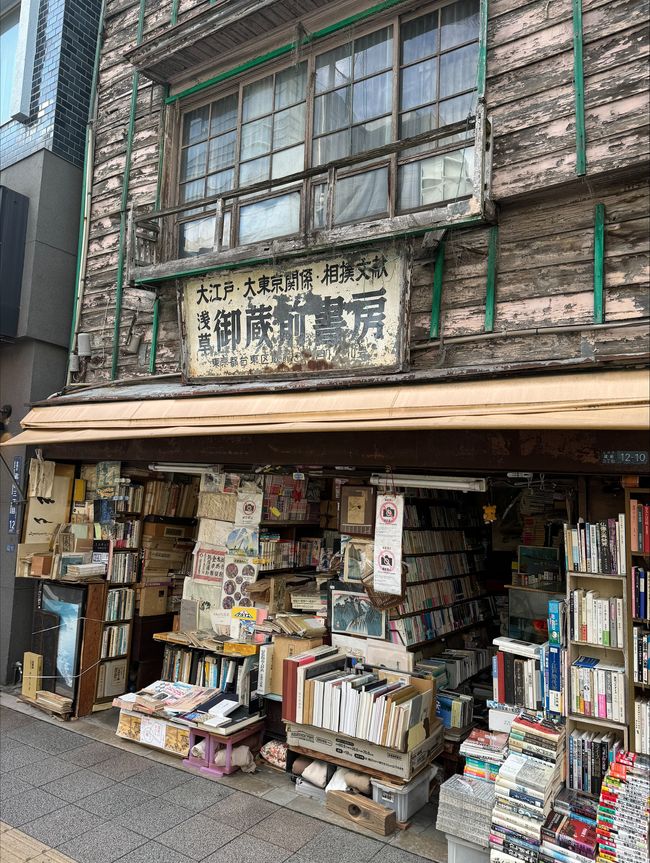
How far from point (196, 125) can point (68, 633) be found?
6.21 metres

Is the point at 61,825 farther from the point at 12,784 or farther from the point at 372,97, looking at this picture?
the point at 372,97

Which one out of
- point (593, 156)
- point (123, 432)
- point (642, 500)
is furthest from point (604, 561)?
point (123, 432)

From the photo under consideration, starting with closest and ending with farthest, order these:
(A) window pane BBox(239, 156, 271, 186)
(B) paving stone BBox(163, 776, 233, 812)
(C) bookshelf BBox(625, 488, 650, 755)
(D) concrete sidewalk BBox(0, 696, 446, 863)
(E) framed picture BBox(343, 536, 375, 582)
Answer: (C) bookshelf BBox(625, 488, 650, 755)
(D) concrete sidewalk BBox(0, 696, 446, 863)
(B) paving stone BBox(163, 776, 233, 812)
(E) framed picture BBox(343, 536, 375, 582)
(A) window pane BBox(239, 156, 271, 186)

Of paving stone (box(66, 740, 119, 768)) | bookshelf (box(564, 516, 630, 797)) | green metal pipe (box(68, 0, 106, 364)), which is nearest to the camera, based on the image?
bookshelf (box(564, 516, 630, 797))

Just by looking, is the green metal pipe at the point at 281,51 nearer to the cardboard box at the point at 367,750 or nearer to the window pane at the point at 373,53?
the window pane at the point at 373,53

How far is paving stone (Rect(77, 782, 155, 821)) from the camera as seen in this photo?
4.88 meters

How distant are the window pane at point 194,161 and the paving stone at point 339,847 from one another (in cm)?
678

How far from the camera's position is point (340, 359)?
5.32 m

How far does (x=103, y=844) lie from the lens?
14.5 feet

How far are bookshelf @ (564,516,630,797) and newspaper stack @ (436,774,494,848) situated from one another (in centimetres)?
61

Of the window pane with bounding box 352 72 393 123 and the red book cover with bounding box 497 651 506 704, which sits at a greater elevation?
the window pane with bounding box 352 72 393 123

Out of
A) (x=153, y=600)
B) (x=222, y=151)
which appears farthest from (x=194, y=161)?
(x=153, y=600)

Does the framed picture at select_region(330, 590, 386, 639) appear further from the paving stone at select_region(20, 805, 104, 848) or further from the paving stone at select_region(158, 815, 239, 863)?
the paving stone at select_region(20, 805, 104, 848)

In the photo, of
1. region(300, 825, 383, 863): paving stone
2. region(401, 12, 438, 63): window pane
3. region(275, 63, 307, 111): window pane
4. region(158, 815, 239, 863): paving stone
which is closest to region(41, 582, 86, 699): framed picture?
region(158, 815, 239, 863): paving stone
